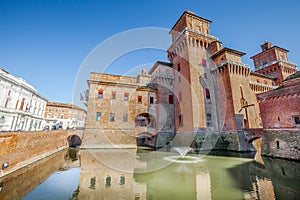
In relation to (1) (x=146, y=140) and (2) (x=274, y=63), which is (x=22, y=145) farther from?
(2) (x=274, y=63)

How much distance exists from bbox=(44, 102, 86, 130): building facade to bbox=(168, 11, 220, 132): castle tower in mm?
29707

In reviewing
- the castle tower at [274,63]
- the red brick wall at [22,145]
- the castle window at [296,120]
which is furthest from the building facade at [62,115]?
the castle tower at [274,63]

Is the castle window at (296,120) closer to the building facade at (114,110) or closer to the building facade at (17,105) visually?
the building facade at (114,110)

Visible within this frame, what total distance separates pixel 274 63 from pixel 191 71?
69.4 feet

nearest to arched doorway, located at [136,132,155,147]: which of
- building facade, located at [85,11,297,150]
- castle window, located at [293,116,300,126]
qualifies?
building facade, located at [85,11,297,150]

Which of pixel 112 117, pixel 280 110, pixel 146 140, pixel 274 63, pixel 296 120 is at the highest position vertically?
pixel 274 63

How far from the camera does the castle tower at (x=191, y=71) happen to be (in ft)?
61.9

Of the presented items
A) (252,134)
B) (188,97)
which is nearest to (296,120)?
(252,134)

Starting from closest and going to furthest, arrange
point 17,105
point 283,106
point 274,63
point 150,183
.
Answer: point 150,183, point 283,106, point 17,105, point 274,63

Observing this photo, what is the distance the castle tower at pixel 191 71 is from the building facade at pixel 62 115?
29.7 metres

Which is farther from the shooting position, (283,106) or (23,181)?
(283,106)

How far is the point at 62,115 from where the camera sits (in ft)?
135

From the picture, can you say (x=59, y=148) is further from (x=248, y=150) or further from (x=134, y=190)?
(x=248, y=150)

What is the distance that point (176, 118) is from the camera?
2194cm
